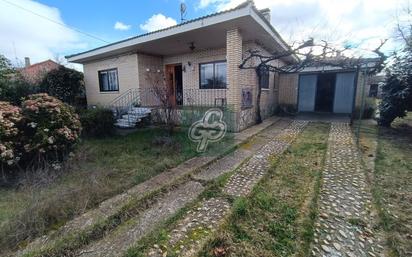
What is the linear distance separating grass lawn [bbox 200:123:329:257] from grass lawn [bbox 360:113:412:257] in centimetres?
78

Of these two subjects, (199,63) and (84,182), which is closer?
(84,182)

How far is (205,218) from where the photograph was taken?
2611 millimetres

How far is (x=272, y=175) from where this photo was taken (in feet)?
12.9

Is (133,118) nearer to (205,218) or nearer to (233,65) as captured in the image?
(233,65)

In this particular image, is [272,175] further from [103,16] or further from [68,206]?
[103,16]

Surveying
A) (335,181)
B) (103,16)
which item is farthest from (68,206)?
(103,16)

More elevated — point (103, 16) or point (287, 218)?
point (103, 16)

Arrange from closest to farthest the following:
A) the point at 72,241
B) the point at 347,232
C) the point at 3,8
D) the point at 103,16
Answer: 1. the point at 72,241
2. the point at 347,232
3. the point at 3,8
4. the point at 103,16

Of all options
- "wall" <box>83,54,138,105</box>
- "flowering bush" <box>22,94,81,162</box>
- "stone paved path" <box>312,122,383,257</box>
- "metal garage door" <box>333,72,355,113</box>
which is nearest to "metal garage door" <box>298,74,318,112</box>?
"metal garage door" <box>333,72,355,113</box>

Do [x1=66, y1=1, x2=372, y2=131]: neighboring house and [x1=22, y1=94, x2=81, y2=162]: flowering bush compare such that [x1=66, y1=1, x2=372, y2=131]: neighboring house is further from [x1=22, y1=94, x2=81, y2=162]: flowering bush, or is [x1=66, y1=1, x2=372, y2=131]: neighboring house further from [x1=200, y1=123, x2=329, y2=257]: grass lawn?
[x1=22, y1=94, x2=81, y2=162]: flowering bush

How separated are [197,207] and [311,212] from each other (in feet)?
4.89

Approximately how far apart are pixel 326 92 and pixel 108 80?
1249cm

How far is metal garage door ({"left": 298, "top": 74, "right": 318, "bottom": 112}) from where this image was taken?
1216 cm

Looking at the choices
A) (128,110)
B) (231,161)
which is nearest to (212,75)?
(128,110)
